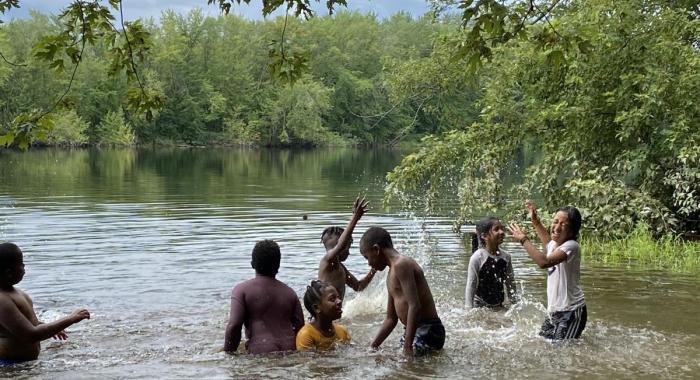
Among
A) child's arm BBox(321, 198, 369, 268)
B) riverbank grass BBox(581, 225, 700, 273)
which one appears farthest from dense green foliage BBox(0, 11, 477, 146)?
child's arm BBox(321, 198, 369, 268)

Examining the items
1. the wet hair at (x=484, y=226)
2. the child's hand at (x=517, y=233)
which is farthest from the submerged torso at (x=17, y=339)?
the wet hair at (x=484, y=226)

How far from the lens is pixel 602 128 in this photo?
17.7 m

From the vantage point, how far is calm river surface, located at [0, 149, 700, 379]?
8.12 meters

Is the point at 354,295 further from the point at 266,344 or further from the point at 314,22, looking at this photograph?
the point at 314,22

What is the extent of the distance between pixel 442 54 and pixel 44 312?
1278 centimetres

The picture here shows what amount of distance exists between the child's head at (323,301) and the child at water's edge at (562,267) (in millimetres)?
1836

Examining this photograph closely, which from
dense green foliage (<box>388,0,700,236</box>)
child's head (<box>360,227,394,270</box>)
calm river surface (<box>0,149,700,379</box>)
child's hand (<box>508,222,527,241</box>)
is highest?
dense green foliage (<box>388,0,700,236</box>)

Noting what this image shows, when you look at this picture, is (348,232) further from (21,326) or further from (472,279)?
(21,326)

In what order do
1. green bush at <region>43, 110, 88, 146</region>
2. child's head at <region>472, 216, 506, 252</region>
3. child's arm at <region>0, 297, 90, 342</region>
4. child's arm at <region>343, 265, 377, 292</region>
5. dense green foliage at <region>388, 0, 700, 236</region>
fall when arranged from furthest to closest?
1. green bush at <region>43, 110, 88, 146</region>
2. dense green foliage at <region>388, 0, 700, 236</region>
3. child's arm at <region>343, 265, 377, 292</region>
4. child's head at <region>472, 216, 506, 252</region>
5. child's arm at <region>0, 297, 90, 342</region>

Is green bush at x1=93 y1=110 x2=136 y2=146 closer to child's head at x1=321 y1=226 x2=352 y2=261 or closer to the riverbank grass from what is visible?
the riverbank grass

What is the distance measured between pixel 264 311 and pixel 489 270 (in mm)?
3063

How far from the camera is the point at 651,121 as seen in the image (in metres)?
16.2

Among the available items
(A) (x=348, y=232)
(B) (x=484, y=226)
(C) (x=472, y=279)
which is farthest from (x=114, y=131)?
(A) (x=348, y=232)

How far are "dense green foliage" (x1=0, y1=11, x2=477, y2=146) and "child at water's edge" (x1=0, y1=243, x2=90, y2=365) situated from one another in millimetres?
80041
